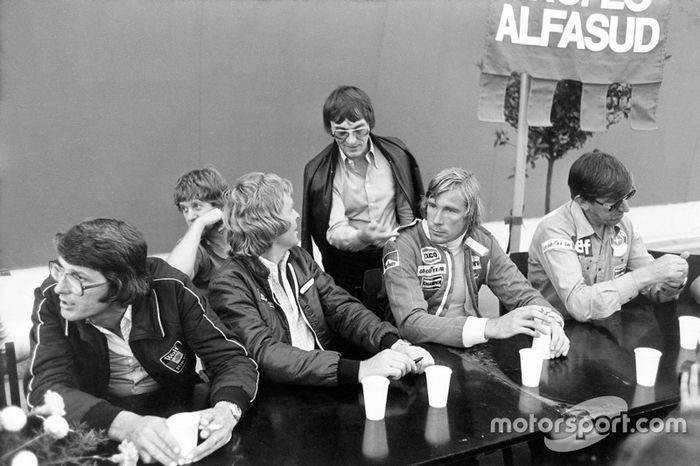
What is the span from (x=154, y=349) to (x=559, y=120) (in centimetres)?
425

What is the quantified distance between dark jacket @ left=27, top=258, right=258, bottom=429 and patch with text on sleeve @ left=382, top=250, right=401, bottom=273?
2.78ft

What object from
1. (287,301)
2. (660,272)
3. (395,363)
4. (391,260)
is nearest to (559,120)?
(660,272)

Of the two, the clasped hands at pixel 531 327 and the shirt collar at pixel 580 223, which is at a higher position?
the shirt collar at pixel 580 223

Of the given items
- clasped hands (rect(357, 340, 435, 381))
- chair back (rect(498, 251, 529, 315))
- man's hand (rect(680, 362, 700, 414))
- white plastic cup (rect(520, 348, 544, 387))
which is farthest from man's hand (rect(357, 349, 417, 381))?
chair back (rect(498, 251, 529, 315))

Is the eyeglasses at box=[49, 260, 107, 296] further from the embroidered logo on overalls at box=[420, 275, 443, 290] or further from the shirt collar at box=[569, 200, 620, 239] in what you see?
the shirt collar at box=[569, 200, 620, 239]

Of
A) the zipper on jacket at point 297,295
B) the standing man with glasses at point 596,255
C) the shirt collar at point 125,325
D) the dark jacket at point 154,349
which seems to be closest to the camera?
the dark jacket at point 154,349

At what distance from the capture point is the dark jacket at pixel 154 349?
199cm

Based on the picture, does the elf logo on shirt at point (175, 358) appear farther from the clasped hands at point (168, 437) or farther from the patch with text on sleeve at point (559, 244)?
the patch with text on sleeve at point (559, 244)

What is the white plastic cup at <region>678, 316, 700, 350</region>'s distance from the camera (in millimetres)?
2477

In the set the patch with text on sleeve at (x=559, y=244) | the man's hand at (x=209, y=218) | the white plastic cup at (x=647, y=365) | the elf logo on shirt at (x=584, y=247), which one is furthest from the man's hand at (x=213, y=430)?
the elf logo on shirt at (x=584, y=247)

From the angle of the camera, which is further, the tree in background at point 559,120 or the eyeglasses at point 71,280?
the tree in background at point 559,120

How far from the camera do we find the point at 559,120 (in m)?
5.41

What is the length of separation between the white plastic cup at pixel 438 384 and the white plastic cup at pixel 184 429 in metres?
0.68

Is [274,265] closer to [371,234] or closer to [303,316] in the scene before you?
[303,316]
